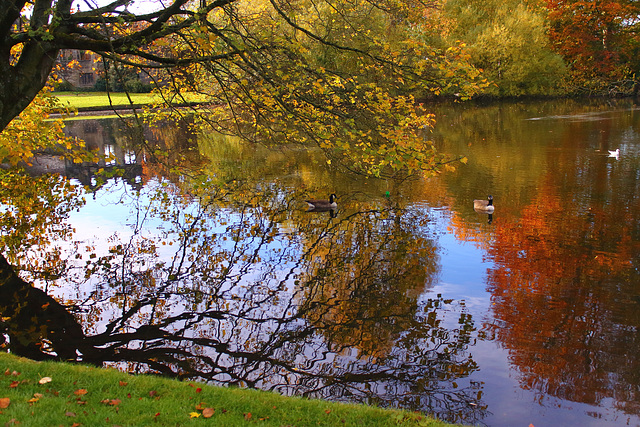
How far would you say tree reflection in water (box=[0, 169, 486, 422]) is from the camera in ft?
25.3

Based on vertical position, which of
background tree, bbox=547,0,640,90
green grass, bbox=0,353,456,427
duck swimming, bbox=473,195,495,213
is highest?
background tree, bbox=547,0,640,90

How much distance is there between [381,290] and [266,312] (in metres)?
2.45

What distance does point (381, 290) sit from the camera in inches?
420

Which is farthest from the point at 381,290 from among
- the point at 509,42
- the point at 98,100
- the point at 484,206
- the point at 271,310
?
the point at 98,100

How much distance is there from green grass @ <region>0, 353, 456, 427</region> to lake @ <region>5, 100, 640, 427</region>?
4.53ft

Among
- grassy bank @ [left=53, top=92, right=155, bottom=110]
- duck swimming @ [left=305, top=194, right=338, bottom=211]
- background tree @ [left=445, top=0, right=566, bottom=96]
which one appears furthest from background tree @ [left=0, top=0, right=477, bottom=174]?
background tree @ [left=445, top=0, right=566, bottom=96]

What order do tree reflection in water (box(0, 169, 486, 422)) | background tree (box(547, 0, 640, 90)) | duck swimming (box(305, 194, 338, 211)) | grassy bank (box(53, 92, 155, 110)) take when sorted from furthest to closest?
grassy bank (box(53, 92, 155, 110))
background tree (box(547, 0, 640, 90))
duck swimming (box(305, 194, 338, 211))
tree reflection in water (box(0, 169, 486, 422))

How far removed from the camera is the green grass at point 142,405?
16.8ft

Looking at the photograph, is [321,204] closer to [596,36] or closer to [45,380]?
[45,380]

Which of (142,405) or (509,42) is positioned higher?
(509,42)

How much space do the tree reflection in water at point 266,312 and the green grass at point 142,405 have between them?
1404mm

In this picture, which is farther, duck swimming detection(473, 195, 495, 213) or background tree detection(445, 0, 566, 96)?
background tree detection(445, 0, 566, 96)

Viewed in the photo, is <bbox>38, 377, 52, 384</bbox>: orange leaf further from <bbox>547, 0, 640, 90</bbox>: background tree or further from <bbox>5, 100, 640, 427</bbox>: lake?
<bbox>547, 0, 640, 90</bbox>: background tree

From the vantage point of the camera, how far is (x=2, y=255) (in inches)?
498
